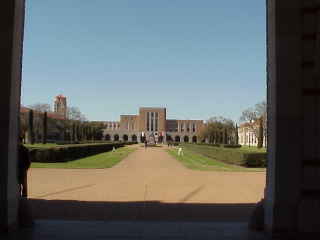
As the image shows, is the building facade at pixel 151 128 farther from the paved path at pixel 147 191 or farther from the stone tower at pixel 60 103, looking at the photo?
the paved path at pixel 147 191

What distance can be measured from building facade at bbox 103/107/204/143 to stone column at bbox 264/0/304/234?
132875 millimetres

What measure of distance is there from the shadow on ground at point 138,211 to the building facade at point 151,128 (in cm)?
12821

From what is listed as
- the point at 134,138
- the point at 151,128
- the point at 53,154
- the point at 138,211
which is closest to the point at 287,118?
the point at 138,211

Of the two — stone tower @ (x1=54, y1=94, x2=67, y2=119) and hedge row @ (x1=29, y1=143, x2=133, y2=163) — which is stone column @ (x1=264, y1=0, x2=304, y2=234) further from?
stone tower @ (x1=54, y1=94, x2=67, y2=119)

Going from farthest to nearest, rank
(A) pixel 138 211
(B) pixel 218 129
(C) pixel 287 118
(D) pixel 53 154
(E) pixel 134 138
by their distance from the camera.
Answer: (E) pixel 134 138 → (B) pixel 218 129 → (D) pixel 53 154 → (A) pixel 138 211 → (C) pixel 287 118

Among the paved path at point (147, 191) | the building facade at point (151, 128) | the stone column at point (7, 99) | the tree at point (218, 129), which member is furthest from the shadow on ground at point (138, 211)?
the building facade at point (151, 128)

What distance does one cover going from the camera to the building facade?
145 metres

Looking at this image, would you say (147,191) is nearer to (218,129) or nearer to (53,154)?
(53,154)

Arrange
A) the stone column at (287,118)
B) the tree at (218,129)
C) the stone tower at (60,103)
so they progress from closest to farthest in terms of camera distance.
Result: the stone column at (287,118)
the tree at (218,129)
the stone tower at (60,103)

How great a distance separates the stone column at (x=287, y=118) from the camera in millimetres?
5512

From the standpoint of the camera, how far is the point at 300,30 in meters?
5.54

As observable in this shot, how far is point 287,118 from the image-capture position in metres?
5.54

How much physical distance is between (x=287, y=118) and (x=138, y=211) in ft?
14.9

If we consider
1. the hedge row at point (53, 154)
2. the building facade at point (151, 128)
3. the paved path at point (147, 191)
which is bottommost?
the paved path at point (147, 191)
